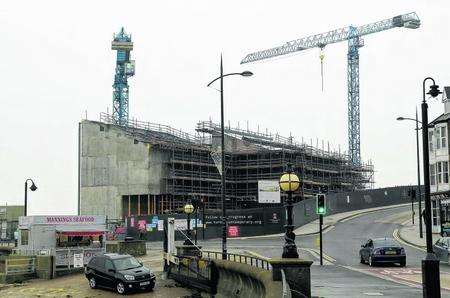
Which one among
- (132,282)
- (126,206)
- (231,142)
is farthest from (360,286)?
(231,142)

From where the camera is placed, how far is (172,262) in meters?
30.6

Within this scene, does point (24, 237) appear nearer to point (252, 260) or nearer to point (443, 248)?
point (252, 260)

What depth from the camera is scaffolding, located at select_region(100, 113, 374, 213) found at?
86.4 meters

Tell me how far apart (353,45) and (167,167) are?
244 ft

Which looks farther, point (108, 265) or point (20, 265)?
point (20, 265)

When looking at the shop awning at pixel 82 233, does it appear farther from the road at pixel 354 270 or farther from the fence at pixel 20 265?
the road at pixel 354 270

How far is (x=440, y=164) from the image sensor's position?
181ft

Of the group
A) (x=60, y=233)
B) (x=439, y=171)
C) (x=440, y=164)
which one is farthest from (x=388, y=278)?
(x=439, y=171)

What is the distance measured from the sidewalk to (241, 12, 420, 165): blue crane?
73.7m

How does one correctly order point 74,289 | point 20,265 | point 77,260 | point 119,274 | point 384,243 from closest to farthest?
1. point 119,274
2. point 74,289
3. point 384,243
4. point 20,265
5. point 77,260

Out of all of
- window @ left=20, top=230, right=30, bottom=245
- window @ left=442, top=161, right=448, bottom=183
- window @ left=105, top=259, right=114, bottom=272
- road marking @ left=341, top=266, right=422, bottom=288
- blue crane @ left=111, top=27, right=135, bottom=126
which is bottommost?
road marking @ left=341, top=266, right=422, bottom=288

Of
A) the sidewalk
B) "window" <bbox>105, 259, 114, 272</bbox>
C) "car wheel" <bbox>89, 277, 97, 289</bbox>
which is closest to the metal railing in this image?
"window" <bbox>105, 259, 114, 272</bbox>

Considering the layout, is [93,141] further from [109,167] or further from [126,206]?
[126,206]

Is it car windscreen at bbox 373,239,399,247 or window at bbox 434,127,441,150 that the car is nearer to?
car windscreen at bbox 373,239,399,247
